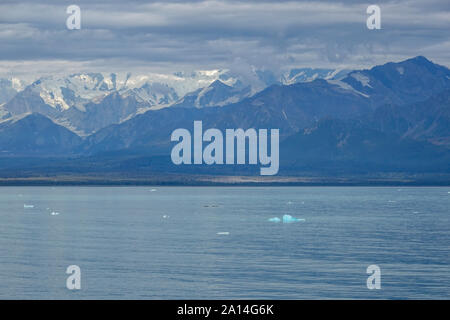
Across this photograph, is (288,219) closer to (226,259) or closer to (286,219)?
(286,219)

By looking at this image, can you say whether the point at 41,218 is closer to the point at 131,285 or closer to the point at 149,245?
the point at 149,245

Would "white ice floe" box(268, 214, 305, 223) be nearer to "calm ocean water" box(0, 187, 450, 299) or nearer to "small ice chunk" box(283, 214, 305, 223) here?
"small ice chunk" box(283, 214, 305, 223)

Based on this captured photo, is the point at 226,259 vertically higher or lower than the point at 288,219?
lower

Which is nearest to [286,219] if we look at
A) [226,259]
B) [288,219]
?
[288,219]

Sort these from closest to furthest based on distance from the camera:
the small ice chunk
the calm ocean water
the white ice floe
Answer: the calm ocean water, the small ice chunk, the white ice floe

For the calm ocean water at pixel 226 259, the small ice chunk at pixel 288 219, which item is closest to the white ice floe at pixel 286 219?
the small ice chunk at pixel 288 219

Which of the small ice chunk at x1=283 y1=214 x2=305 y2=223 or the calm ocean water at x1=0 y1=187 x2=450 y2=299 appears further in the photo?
the small ice chunk at x1=283 y1=214 x2=305 y2=223

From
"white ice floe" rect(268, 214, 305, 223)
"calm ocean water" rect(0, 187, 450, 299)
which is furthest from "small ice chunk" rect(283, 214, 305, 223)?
"calm ocean water" rect(0, 187, 450, 299)

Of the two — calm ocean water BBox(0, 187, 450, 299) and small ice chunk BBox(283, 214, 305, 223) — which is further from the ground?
small ice chunk BBox(283, 214, 305, 223)

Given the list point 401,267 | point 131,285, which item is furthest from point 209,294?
point 401,267


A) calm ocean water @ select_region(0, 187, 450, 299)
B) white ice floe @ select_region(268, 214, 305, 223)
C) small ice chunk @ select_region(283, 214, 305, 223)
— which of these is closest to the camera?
calm ocean water @ select_region(0, 187, 450, 299)
